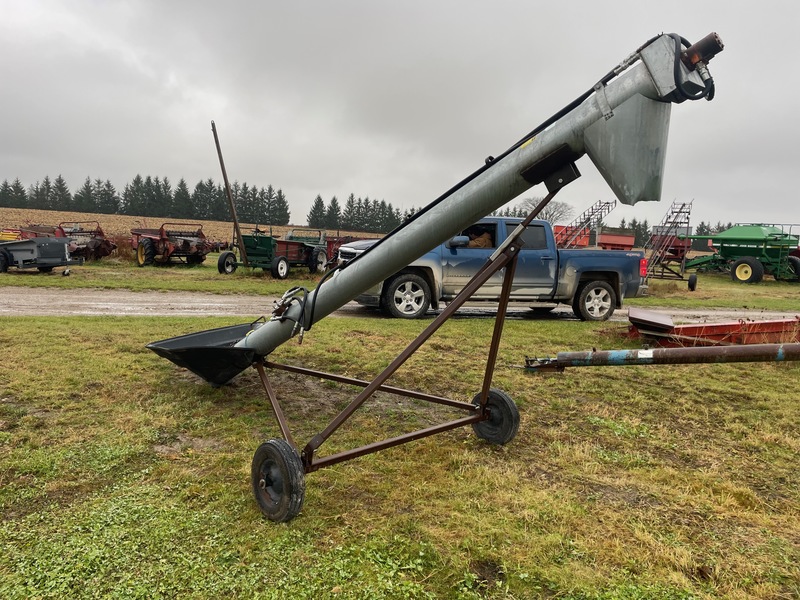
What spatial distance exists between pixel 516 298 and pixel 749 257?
20.6 m

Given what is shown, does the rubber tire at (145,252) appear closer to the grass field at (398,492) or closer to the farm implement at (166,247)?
the farm implement at (166,247)

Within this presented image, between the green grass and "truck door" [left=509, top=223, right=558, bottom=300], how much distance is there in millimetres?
4450

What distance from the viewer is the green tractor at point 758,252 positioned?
23.3 meters

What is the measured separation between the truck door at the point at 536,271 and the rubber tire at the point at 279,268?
9.99 meters

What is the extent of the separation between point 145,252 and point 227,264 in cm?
379

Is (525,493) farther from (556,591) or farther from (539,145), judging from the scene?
(539,145)

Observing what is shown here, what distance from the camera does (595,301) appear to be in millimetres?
9953

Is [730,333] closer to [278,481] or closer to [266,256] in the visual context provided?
[278,481]

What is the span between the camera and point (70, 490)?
273 centimetres

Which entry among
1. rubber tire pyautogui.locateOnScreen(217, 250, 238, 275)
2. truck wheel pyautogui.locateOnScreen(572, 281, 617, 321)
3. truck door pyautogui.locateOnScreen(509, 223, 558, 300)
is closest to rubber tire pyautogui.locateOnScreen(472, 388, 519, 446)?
truck door pyautogui.locateOnScreen(509, 223, 558, 300)

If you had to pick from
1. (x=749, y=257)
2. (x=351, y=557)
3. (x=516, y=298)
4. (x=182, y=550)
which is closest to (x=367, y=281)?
(x=351, y=557)

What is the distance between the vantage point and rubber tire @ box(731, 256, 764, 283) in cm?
2298

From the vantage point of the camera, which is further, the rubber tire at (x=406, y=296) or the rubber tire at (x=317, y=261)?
the rubber tire at (x=317, y=261)

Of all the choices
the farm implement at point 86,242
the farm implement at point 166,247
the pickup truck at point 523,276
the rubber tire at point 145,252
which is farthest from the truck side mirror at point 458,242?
the farm implement at point 86,242
